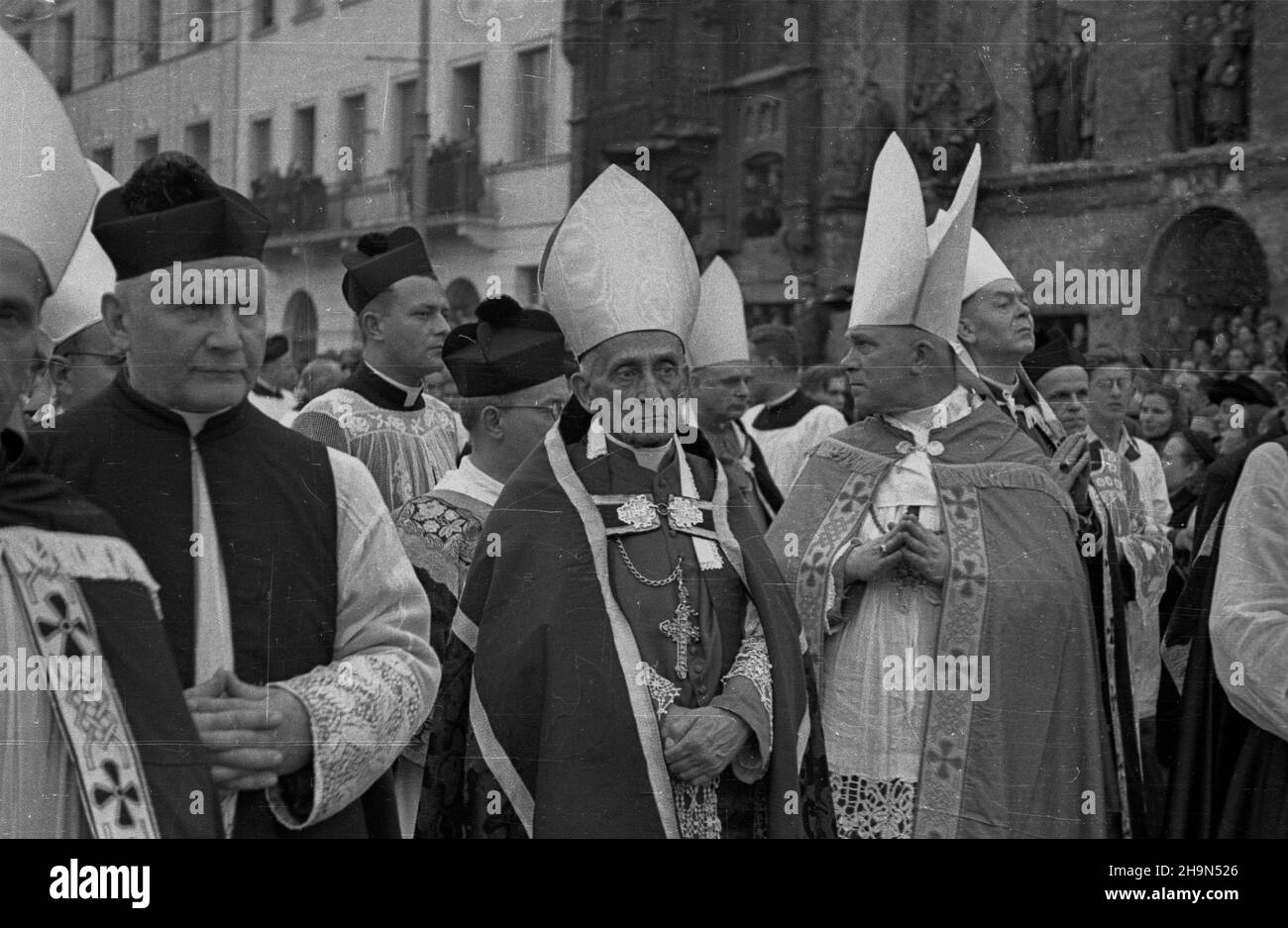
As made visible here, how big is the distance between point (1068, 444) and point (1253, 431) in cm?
55

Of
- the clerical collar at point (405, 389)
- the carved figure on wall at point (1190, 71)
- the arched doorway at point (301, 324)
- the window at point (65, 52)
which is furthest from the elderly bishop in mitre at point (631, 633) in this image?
the carved figure on wall at point (1190, 71)

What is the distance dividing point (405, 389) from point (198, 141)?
1159mm

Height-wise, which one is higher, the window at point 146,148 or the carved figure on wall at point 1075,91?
the carved figure on wall at point 1075,91

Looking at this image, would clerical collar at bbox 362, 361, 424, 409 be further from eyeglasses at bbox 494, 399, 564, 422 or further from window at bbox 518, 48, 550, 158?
window at bbox 518, 48, 550, 158

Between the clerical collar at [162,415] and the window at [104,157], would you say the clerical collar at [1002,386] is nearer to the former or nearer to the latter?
the clerical collar at [162,415]

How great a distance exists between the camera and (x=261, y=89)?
546 centimetres

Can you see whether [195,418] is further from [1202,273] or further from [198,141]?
[1202,273]

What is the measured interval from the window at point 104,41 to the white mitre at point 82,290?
49 centimetres

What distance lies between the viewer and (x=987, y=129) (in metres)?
5.64

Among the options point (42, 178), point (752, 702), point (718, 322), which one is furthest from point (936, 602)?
point (42, 178)

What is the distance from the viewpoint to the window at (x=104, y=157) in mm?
5035

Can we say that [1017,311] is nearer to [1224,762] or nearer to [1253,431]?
[1253,431]

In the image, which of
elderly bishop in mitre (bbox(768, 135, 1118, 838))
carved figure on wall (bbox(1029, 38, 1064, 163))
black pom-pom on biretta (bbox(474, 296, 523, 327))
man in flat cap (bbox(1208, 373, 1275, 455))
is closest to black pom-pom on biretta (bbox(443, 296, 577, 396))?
black pom-pom on biretta (bbox(474, 296, 523, 327))
